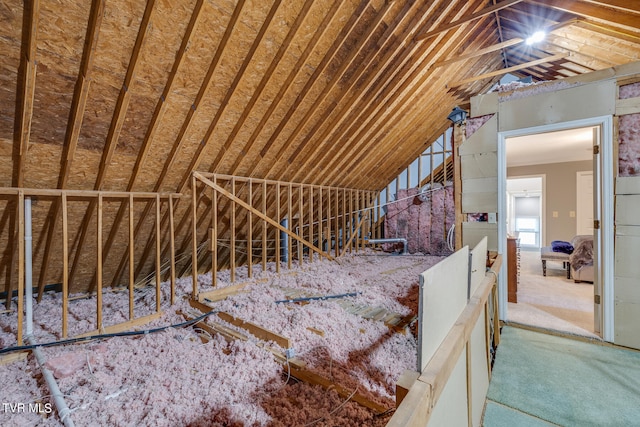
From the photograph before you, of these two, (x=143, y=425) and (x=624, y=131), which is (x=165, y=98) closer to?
(x=143, y=425)

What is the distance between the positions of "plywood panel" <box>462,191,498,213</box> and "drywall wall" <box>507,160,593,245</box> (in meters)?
5.24

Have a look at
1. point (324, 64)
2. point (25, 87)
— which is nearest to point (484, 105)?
point (324, 64)

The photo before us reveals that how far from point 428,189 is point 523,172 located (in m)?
2.45

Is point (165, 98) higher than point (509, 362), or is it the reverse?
point (165, 98)

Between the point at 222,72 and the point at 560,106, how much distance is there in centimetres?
354

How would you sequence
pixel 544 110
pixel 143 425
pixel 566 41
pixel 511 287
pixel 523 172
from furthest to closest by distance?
pixel 523 172 < pixel 566 41 < pixel 511 287 < pixel 544 110 < pixel 143 425

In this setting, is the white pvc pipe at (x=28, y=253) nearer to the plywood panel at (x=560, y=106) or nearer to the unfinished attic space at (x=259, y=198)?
the unfinished attic space at (x=259, y=198)

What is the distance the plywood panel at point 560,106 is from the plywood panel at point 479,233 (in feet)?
3.75

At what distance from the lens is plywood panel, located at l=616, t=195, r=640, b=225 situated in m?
2.54

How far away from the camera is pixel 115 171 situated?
2.99 meters

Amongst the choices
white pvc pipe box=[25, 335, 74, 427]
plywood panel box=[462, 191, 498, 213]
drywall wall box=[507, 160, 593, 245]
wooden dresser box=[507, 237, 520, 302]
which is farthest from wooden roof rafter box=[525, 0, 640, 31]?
white pvc pipe box=[25, 335, 74, 427]

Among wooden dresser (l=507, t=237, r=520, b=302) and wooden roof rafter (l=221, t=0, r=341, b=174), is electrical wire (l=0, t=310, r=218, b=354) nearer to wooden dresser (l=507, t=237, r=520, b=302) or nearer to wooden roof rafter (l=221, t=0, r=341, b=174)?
wooden roof rafter (l=221, t=0, r=341, b=174)

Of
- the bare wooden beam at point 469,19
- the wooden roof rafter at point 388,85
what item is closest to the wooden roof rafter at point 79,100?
the wooden roof rafter at point 388,85

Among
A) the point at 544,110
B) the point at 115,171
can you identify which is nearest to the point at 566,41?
the point at 544,110
